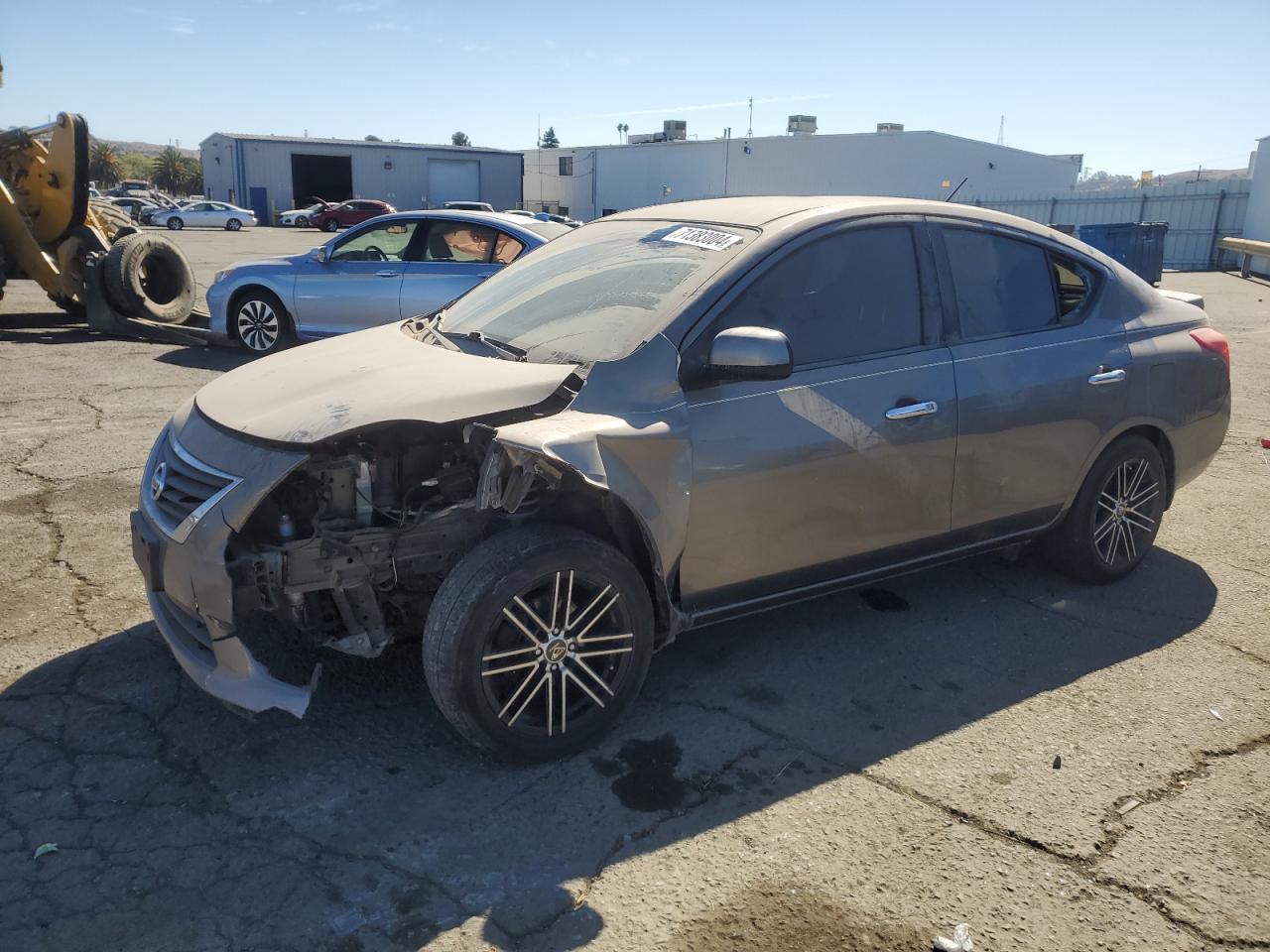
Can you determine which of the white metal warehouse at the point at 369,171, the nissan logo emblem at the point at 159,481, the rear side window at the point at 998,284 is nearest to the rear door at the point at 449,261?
the rear side window at the point at 998,284

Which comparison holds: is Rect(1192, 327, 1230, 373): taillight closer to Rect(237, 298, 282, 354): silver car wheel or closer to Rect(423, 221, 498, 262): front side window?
Rect(423, 221, 498, 262): front side window

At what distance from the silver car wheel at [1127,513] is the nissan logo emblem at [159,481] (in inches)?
161

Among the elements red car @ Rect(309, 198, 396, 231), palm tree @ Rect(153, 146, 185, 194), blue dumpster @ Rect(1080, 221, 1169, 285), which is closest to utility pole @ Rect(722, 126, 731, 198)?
red car @ Rect(309, 198, 396, 231)

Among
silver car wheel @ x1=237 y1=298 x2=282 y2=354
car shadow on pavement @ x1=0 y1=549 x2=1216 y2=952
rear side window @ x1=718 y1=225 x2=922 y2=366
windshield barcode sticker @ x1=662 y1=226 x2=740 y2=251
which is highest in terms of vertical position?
windshield barcode sticker @ x1=662 y1=226 x2=740 y2=251

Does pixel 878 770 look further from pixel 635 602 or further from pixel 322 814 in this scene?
pixel 322 814

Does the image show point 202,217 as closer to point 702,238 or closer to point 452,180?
point 452,180

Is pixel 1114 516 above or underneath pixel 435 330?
underneath

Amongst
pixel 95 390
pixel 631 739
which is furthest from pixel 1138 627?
pixel 95 390

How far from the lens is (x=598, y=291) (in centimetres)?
395

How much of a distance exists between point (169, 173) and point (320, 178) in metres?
37.4

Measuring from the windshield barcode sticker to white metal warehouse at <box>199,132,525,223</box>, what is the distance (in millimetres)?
57359

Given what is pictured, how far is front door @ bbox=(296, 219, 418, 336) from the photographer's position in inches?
382

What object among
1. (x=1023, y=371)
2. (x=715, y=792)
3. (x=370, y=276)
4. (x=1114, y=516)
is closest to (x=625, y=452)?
(x=715, y=792)

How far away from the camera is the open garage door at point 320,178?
194 feet
